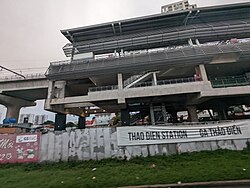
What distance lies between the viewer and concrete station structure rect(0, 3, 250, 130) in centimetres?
1725

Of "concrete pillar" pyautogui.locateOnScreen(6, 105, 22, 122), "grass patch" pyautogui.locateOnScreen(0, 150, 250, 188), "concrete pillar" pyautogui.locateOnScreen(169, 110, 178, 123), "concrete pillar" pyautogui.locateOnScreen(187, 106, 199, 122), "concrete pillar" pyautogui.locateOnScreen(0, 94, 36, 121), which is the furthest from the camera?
"concrete pillar" pyautogui.locateOnScreen(169, 110, 178, 123)

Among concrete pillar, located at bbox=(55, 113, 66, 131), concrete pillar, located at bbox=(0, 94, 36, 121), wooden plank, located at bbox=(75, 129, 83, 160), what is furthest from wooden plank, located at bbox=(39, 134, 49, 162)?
concrete pillar, located at bbox=(0, 94, 36, 121)

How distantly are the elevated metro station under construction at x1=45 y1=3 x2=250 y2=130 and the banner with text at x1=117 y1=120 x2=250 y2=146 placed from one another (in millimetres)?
7119

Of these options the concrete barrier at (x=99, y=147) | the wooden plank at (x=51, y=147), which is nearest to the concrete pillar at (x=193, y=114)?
the concrete barrier at (x=99, y=147)

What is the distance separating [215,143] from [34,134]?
444 inches

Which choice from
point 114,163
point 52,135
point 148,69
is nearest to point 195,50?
point 148,69

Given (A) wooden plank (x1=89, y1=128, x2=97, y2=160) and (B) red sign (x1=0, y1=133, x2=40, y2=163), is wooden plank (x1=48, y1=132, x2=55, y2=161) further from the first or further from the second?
(A) wooden plank (x1=89, y1=128, x2=97, y2=160)

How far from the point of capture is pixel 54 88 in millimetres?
20594

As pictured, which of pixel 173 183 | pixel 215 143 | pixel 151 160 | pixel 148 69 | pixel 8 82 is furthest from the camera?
pixel 8 82

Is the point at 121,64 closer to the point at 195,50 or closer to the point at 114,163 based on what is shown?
the point at 195,50

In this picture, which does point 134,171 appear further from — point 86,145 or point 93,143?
point 86,145

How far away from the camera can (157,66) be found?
17.9 m

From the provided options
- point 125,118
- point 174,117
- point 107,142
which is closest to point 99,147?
point 107,142

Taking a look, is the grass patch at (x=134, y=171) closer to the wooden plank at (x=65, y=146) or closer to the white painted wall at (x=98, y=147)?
the white painted wall at (x=98, y=147)
